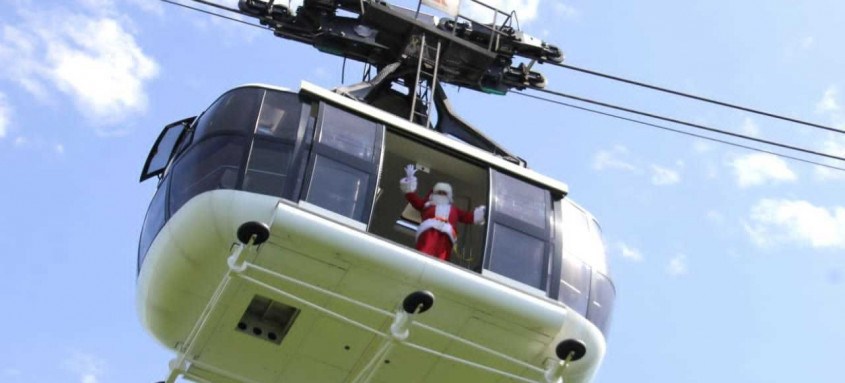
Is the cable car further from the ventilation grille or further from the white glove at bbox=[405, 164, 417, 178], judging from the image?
the white glove at bbox=[405, 164, 417, 178]

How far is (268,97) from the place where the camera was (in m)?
18.1

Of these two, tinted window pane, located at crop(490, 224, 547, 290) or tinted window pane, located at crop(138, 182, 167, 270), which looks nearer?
tinted window pane, located at crop(490, 224, 547, 290)

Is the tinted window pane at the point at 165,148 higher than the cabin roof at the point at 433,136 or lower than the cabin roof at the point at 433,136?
lower

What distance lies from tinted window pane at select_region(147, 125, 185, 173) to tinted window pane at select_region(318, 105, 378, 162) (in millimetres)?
2152

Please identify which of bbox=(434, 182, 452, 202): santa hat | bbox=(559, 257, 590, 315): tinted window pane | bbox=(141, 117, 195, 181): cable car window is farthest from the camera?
bbox=(141, 117, 195, 181): cable car window

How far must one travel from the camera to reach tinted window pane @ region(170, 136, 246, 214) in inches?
690

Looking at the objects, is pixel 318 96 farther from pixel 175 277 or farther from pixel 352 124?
pixel 175 277

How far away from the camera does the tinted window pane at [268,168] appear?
56.8ft

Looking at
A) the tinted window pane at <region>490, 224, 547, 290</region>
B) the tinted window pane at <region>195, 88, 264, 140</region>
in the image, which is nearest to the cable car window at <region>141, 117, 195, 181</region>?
the tinted window pane at <region>195, 88, 264, 140</region>

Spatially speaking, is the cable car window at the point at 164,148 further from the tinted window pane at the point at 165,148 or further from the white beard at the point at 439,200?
the white beard at the point at 439,200

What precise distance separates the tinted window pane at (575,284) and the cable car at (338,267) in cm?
2

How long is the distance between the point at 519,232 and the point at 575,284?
2.71ft

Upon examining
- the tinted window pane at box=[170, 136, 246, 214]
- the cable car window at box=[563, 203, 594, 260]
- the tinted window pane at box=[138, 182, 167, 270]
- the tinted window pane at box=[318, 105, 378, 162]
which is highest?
the cable car window at box=[563, 203, 594, 260]

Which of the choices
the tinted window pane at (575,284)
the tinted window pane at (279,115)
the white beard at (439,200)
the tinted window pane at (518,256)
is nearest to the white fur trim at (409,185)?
the white beard at (439,200)
